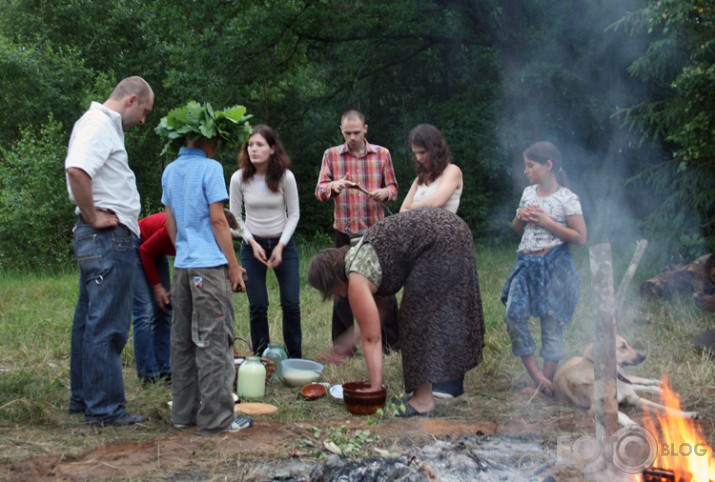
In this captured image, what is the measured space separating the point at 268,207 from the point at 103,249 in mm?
1692

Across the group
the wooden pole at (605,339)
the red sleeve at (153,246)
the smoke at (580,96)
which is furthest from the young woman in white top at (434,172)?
the smoke at (580,96)

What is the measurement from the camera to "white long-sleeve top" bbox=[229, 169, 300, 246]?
19.0 ft

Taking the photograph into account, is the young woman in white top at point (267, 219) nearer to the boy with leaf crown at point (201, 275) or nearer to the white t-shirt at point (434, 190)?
the white t-shirt at point (434, 190)

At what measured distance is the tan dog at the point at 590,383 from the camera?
182 inches

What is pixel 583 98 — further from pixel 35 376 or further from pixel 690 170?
pixel 35 376

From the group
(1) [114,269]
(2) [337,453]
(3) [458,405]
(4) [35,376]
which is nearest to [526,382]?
(3) [458,405]

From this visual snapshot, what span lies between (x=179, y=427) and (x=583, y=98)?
10246mm

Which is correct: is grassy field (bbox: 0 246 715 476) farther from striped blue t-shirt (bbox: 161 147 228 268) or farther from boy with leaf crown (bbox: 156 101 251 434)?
striped blue t-shirt (bbox: 161 147 228 268)

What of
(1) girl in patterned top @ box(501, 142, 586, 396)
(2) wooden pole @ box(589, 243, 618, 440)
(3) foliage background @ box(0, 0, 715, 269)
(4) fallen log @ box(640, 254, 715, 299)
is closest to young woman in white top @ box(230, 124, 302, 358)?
(1) girl in patterned top @ box(501, 142, 586, 396)

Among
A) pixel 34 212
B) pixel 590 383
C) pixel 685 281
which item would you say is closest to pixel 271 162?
pixel 590 383

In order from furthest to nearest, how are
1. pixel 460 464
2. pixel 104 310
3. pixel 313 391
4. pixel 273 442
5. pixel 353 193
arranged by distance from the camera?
pixel 353 193 < pixel 313 391 < pixel 104 310 < pixel 273 442 < pixel 460 464

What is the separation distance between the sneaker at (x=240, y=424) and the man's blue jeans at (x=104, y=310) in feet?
2.29

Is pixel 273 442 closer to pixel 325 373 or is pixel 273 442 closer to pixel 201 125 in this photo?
pixel 325 373

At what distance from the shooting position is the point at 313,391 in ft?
16.9
